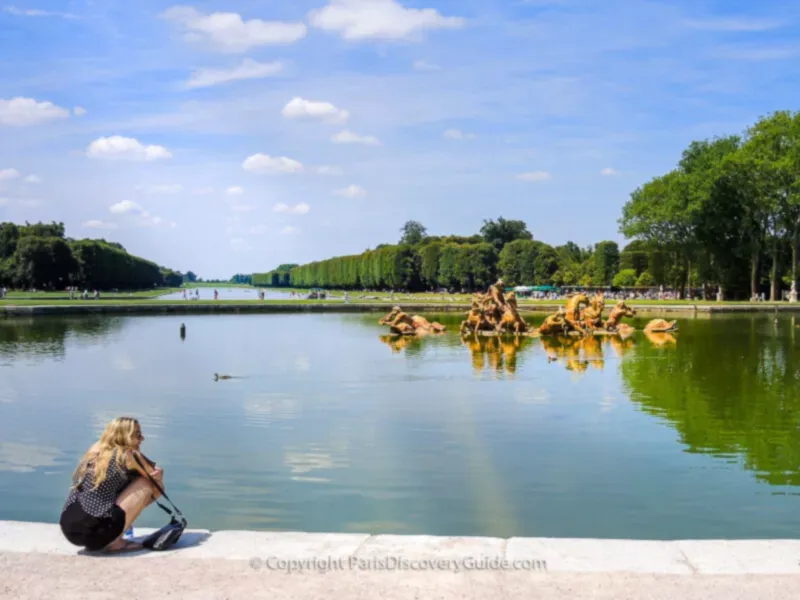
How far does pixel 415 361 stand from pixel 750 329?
1975 cm

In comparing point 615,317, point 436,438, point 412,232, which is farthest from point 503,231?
point 436,438

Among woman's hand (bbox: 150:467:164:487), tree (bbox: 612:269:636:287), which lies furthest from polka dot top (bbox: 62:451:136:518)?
tree (bbox: 612:269:636:287)

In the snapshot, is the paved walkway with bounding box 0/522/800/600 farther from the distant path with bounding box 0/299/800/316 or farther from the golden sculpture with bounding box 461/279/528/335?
the distant path with bounding box 0/299/800/316

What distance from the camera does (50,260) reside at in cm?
9212

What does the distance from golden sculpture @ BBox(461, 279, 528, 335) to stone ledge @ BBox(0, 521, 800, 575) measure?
29.6 m

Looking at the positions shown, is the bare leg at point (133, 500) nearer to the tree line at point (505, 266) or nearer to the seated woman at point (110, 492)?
the seated woman at point (110, 492)

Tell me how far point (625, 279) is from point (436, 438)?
92299 mm

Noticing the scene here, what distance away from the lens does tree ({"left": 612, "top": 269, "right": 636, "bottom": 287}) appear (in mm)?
100562

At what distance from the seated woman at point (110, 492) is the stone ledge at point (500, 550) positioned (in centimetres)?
19

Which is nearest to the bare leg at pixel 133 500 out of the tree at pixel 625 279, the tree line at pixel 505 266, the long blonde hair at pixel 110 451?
the long blonde hair at pixel 110 451

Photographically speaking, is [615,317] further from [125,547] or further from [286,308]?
[125,547]

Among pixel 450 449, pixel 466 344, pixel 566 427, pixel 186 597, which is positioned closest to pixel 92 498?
pixel 186 597

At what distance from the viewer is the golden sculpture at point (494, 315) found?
3562 cm

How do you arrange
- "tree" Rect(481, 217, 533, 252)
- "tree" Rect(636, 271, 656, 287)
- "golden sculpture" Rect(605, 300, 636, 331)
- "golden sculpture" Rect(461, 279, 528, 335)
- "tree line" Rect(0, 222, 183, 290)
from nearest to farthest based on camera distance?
"golden sculpture" Rect(461, 279, 528, 335) < "golden sculpture" Rect(605, 300, 636, 331) < "tree line" Rect(0, 222, 183, 290) < "tree" Rect(636, 271, 656, 287) < "tree" Rect(481, 217, 533, 252)
